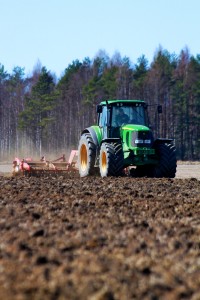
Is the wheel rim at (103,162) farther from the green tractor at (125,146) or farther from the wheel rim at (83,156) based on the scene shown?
the wheel rim at (83,156)

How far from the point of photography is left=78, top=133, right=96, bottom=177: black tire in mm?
19656

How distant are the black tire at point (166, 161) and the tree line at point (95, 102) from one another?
3819 centimetres

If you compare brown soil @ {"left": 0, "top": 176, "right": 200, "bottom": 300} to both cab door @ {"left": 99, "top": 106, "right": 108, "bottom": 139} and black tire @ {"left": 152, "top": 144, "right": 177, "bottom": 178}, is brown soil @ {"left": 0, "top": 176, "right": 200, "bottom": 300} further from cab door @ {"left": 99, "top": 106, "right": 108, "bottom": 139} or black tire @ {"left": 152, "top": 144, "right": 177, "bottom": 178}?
cab door @ {"left": 99, "top": 106, "right": 108, "bottom": 139}

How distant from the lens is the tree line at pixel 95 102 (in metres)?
62.2

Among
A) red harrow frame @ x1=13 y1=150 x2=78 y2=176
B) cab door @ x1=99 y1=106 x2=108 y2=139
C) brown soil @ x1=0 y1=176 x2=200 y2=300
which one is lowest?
brown soil @ x1=0 y1=176 x2=200 y2=300

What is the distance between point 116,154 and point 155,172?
165cm

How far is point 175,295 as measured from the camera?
4.96m

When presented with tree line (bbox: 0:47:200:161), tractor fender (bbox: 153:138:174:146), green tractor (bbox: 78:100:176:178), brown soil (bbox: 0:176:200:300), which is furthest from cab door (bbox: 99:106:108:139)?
tree line (bbox: 0:47:200:161)

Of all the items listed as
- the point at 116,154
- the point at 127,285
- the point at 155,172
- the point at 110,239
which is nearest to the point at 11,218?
the point at 110,239

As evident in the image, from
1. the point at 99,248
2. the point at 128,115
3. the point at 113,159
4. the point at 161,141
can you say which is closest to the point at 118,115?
the point at 128,115

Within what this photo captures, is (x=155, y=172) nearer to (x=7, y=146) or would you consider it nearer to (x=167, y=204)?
(x=167, y=204)

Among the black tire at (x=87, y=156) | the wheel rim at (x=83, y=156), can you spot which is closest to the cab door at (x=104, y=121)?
the black tire at (x=87, y=156)

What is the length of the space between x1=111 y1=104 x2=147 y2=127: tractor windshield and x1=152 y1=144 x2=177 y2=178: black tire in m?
1.01

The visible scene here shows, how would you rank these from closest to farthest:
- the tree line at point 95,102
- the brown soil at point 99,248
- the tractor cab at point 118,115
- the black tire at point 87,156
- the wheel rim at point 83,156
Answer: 1. the brown soil at point 99,248
2. the tractor cab at point 118,115
3. the black tire at point 87,156
4. the wheel rim at point 83,156
5. the tree line at point 95,102
